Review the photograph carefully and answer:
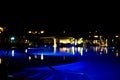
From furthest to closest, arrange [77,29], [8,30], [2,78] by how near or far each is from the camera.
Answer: [77,29], [8,30], [2,78]

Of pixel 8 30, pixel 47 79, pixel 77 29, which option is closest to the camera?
pixel 8 30

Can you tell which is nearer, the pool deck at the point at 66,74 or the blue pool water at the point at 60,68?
the pool deck at the point at 66,74

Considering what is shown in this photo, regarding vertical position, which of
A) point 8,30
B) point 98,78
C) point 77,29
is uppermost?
point 77,29

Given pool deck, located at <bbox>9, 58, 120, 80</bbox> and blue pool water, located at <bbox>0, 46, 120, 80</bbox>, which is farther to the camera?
blue pool water, located at <bbox>0, 46, 120, 80</bbox>

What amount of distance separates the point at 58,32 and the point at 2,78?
10199 centimetres

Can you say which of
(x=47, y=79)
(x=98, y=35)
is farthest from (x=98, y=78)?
(x=98, y=35)

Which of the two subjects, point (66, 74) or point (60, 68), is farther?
point (60, 68)

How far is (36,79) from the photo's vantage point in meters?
13.8

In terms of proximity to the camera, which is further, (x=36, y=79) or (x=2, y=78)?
(x=36, y=79)

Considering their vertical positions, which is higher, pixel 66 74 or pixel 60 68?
pixel 60 68

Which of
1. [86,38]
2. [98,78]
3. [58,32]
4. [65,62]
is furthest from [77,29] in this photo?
[98,78]

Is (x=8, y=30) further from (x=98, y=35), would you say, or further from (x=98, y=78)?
(x=98, y=35)

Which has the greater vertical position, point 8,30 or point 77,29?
point 77,29

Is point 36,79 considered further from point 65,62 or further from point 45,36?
point 45,36
